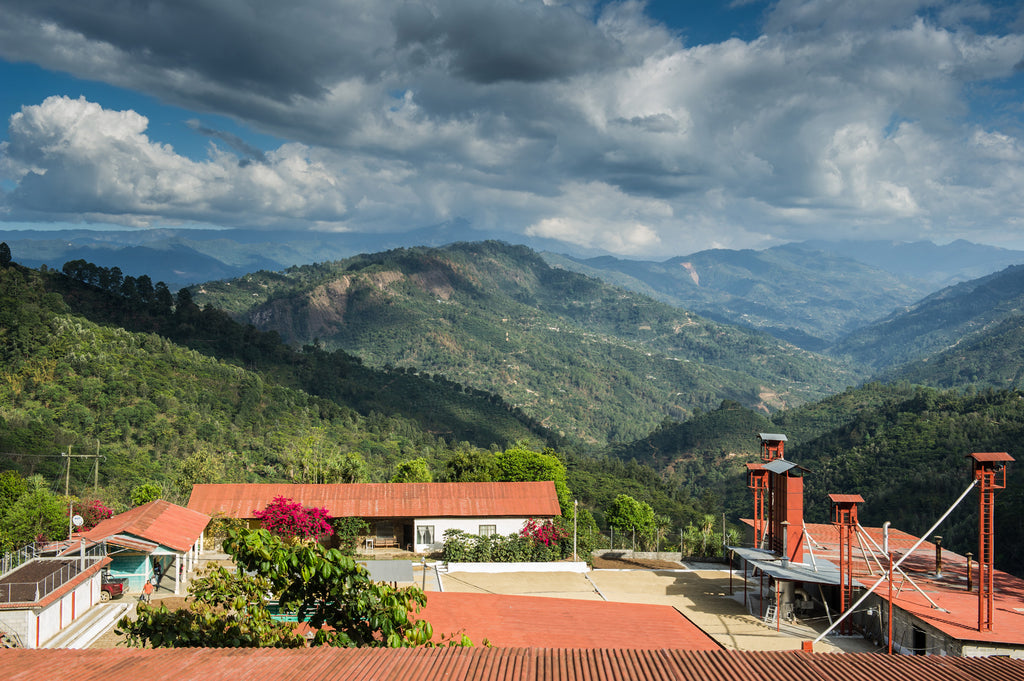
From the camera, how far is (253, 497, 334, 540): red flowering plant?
29453 mm

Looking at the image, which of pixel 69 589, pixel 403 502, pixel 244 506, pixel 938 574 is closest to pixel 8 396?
pixel 244 506

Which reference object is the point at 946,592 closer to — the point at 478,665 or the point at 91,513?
the point at 478,665

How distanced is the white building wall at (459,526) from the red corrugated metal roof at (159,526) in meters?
8.62

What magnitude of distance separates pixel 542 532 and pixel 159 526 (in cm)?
1486

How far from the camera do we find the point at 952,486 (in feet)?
198

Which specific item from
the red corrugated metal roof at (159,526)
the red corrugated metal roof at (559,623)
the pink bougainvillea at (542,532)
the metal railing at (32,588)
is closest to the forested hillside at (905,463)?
the pink bougainvillea at (542,532)

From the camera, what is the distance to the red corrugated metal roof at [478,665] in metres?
10.7

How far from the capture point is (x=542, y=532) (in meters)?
31.9

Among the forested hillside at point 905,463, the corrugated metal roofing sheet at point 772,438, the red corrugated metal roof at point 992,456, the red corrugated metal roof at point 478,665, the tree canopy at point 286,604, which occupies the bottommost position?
the forested hillside at point 905,463

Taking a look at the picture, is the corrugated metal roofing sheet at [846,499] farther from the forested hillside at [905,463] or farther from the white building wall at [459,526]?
the forested hillside at [905,463]

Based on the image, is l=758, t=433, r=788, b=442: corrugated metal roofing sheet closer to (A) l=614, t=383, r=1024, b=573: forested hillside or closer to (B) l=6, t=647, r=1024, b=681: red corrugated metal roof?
(B) l=6, t=647, r=1024, b=681: red corrugated metal roof

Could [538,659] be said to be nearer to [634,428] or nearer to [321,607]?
[321,607]

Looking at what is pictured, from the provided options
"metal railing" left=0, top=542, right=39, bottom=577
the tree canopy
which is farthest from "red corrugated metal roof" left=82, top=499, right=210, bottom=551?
the tree canopy

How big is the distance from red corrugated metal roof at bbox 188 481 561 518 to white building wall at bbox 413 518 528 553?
0.27 meters
